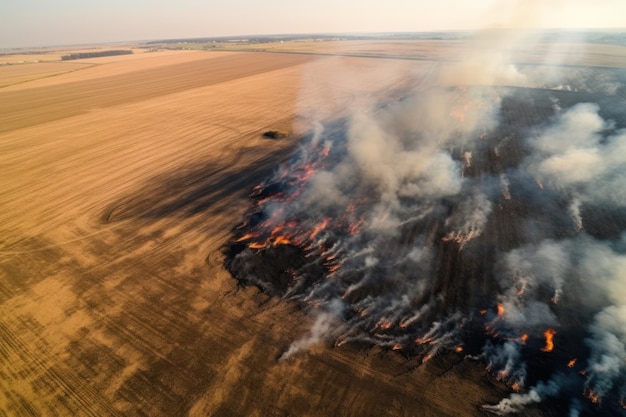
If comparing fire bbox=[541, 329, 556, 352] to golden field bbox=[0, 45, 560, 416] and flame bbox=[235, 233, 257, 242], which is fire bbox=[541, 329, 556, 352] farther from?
flame bbox=[235, 233, 257, 242]

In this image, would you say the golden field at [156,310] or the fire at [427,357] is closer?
the golden field at [156,310]

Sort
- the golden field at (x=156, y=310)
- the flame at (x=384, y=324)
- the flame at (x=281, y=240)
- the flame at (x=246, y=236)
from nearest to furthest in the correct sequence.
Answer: the golden field at (x=156, y=310), the flame at (x=384, y=324), the flame at (x=281, y=240), the flame at (x=246, y=236)

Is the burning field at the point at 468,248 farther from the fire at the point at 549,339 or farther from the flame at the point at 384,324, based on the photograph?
Result: the flame at the point at 384,324

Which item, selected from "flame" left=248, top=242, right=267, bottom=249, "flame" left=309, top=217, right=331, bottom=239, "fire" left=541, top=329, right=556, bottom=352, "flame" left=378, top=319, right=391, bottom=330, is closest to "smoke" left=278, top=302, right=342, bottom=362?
"flame" left=378, top=319, right=391, bottom=330

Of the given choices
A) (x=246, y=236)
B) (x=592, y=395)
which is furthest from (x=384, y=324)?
(x=246, y=236)

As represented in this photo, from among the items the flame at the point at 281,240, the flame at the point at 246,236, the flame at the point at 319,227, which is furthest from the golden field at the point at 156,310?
the flame at the point at 319,227

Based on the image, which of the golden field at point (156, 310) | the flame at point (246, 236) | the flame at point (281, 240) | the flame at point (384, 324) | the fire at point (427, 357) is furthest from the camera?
the flame at point (246, 236)
